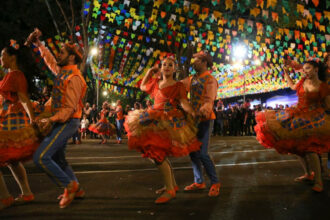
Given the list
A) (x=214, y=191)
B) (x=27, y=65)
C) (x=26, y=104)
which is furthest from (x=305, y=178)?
(x=27, y=65)

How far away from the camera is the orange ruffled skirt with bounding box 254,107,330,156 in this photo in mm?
4723

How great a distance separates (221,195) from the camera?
4.59m

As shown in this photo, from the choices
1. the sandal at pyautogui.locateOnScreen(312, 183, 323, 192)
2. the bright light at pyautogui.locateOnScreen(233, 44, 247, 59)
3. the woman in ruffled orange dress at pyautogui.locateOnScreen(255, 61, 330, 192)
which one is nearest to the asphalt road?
the sandal at pyautogui.locateOnScreen(312, 183, 323, 192)

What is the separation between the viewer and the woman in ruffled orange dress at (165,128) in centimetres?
399

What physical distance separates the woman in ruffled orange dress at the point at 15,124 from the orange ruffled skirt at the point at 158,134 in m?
1.25

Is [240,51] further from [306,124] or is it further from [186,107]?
[186,107]

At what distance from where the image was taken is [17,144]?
3865mm

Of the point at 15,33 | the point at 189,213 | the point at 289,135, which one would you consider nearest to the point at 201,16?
the point at 15,33

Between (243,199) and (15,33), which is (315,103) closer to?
(243,199)

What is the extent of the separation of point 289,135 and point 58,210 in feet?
11.3

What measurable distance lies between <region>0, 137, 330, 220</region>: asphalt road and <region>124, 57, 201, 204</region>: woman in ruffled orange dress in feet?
1.52

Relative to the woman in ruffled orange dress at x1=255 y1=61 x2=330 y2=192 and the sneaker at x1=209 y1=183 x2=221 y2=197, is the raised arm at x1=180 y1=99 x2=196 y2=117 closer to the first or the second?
the sneaker at x1=209 y1=183 x2=221 y2=197

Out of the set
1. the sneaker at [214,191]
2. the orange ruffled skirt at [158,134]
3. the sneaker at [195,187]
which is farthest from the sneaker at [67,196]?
the sneaker at [214,191]

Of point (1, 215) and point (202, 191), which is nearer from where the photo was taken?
point (1, 215)
